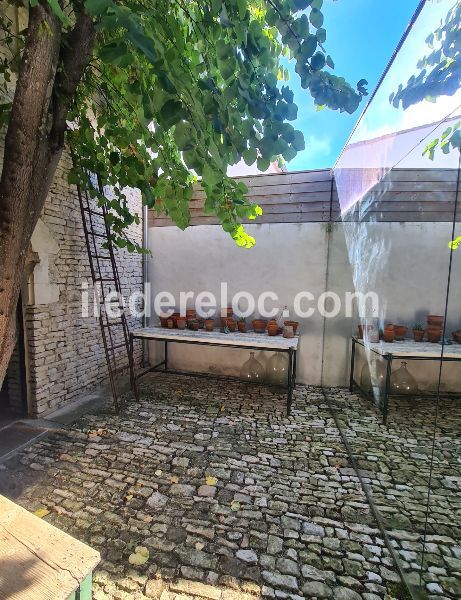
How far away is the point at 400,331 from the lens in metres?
2.99

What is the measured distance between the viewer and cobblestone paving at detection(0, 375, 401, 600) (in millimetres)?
1477

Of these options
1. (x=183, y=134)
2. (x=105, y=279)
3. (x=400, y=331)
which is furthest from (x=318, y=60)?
(x=105, y=279)

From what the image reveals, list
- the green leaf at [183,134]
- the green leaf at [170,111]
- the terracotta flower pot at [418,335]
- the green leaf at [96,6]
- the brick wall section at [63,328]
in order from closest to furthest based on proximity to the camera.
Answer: the green leaf at [96,6]
the green leaf at [170,111]
the green leaf at [183,134]
the terracotta flower pot at [418,335]
the brick wall section at [63,328]

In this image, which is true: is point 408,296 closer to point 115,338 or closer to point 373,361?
point 373,361

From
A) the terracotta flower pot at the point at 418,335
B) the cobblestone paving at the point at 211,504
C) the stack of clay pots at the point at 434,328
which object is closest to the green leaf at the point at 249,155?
the stack of clay pots at the point at 434,328

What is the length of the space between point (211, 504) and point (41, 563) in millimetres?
1362

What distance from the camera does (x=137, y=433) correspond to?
2873mm

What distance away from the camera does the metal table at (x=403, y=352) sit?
1.71 meters

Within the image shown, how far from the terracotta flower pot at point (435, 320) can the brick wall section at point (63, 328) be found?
12.4 ft

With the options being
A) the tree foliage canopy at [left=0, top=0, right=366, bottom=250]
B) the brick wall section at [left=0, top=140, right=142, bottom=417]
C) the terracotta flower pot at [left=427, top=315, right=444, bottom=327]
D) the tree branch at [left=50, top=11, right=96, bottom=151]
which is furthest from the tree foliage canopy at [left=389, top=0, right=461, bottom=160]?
the brick wall section at [left=0, top=140, right=142, bottom=417]

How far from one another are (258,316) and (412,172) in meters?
2.93

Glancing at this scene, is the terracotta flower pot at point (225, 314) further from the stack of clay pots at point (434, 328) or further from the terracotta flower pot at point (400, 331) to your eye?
the stack of clay pots at point (434, 328)

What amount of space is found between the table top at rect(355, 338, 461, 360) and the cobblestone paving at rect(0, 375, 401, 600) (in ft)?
3.47

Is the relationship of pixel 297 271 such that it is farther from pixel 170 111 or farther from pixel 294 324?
pixel 170 111
